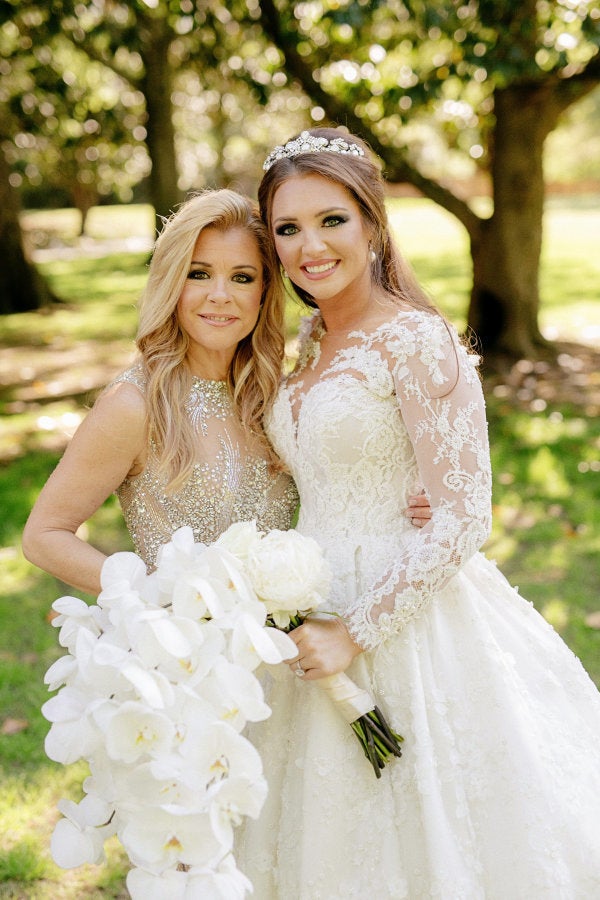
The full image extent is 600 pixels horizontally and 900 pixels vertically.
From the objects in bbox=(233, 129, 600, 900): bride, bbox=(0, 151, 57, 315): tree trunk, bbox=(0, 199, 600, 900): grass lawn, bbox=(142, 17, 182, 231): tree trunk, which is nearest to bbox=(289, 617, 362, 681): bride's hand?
bbox=(233, 129, 600, 900): bride

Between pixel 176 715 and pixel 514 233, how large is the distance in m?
8.98

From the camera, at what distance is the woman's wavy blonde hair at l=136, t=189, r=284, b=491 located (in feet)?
8.81

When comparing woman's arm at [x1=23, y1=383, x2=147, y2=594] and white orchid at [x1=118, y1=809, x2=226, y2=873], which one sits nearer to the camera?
white orchid at [x1=118, y1=809, x2=226, y2=873]

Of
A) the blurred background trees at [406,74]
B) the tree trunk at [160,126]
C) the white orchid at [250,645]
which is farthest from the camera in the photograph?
the tree trunk at [160,126]

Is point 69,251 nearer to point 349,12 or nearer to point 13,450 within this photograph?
point 13,450

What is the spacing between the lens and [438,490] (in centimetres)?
241

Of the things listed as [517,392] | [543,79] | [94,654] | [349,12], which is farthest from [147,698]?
[543,79]

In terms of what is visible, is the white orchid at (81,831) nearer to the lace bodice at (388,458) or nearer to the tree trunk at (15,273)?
the lace bodice at (388,458)

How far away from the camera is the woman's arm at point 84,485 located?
253 cm

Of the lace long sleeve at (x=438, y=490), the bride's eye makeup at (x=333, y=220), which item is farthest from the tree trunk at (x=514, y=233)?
the lace long sleeve at (x=438, y=490)

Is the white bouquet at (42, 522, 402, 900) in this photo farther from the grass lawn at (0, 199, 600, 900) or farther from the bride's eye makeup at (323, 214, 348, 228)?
the grass lawn at (0, 199, 600, 900)

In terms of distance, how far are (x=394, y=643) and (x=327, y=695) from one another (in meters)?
0.24

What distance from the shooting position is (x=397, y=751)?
7.95ft

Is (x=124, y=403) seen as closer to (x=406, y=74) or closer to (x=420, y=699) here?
(x=420, y=699)
